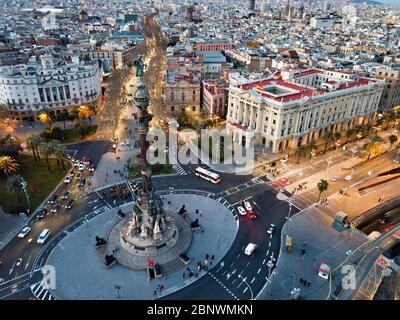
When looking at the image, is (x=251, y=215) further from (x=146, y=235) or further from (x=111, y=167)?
(x=111, y=167)

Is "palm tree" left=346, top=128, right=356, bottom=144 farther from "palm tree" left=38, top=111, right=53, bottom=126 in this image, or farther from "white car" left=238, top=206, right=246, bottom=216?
"palm tree" left=38, top=111, right=53, bottom=126

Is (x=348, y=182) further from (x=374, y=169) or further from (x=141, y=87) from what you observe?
(x=141, y=87)

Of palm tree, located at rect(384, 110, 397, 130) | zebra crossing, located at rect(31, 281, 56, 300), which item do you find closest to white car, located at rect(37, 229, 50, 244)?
zebra crossing, located at rect(31, 281, 56, 300)

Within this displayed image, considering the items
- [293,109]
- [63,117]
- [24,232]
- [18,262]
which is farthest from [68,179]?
[293,109]

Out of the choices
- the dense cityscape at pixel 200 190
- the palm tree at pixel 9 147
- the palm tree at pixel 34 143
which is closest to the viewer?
the dense cityscape at pixel 200 190

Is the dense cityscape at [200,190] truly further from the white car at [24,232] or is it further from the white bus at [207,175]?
the white car at [24,232]

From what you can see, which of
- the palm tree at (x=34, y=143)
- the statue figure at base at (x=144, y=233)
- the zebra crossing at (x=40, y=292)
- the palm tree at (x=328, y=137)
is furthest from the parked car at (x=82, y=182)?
the palm tree at (x=328, y=137)
